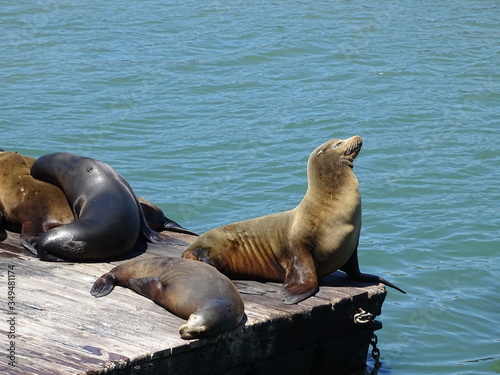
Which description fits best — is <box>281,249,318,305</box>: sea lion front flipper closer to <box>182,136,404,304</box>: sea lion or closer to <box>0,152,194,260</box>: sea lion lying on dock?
<box>182,136,404,304</box>: sea lion

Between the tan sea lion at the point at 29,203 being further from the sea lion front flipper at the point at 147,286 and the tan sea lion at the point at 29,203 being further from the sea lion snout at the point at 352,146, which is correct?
the sea lion snout at the point at 352,146

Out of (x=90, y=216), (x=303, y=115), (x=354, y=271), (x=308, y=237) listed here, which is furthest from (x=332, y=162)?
(x=303, y=115)

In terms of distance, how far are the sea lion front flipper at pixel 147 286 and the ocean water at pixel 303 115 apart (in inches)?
78.2

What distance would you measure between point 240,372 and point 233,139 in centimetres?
774

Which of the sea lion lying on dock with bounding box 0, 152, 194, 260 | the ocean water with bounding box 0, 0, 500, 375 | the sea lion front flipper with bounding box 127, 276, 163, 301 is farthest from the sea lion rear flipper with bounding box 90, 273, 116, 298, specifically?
the ocean water with bounding box 0, 0, 500, 375

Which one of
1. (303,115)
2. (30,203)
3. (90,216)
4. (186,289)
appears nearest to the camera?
(186,289)

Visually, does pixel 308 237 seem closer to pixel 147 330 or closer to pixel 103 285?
pixel 103 285

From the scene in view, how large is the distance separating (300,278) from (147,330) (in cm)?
122

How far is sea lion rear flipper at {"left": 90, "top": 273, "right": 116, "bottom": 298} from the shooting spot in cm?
538

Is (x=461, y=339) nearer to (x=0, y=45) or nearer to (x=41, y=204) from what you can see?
(x=41, y=204)

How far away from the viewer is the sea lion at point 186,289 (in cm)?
482

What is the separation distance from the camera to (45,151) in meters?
12.1

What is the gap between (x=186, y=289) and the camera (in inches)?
201

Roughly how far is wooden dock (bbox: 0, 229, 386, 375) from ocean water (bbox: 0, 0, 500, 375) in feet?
3.07
